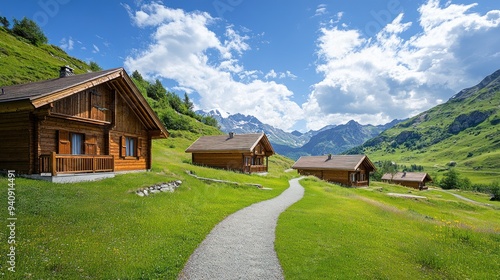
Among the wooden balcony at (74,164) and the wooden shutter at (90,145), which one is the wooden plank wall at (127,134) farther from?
the wooden balcony at (74,164)

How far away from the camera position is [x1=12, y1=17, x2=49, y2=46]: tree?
87125mm

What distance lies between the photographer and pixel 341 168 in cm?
5453

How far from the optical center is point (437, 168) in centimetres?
19888

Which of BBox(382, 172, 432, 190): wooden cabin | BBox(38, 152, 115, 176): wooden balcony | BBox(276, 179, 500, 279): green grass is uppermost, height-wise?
BBox(38, 152, 115, 176): wooden balcony

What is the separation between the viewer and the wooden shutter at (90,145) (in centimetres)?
2109

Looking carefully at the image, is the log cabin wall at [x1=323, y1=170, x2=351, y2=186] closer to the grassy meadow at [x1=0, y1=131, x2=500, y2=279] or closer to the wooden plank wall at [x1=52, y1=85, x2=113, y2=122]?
the grassy meadow at [x1=0, y1=131, x2=500, y2=279]

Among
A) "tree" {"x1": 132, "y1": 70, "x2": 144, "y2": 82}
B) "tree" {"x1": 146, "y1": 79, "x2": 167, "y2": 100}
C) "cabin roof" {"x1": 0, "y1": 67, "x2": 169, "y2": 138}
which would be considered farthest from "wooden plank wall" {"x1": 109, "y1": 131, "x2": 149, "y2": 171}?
"tree" {"x1": 132, "y1": 70, "x2": 144, "y2": 82}

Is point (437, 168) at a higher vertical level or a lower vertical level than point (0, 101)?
lower

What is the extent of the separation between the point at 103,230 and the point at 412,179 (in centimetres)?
9824

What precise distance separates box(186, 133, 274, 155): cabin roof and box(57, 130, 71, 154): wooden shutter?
85.3ft

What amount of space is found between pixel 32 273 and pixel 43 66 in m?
80.7

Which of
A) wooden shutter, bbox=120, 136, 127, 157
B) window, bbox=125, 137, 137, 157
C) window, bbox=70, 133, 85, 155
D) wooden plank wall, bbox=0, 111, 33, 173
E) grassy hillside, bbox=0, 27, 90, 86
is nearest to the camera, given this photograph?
wooden plank wall, bbox=0, 111, 33, 173

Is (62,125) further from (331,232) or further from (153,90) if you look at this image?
(153,90)

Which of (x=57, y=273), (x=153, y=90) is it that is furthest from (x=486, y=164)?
(x=57, y=273)
